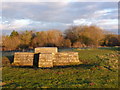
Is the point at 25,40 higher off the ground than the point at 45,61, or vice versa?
the point at 25,40

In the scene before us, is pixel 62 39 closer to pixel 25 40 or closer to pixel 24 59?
pixel 25 40

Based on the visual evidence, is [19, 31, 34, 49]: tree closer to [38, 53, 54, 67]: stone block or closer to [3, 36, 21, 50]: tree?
[3, 36, 21, 50]: tree

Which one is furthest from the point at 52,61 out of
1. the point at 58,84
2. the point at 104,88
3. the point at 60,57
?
the point at 104,88

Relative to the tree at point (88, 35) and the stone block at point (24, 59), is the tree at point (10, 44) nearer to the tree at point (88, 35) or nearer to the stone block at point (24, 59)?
the tree at point (88, 35)

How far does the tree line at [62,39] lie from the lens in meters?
44.9

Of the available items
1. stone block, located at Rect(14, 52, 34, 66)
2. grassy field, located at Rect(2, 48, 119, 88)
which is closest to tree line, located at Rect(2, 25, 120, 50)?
stone block, located at Rect(14, 52, 34, 66)

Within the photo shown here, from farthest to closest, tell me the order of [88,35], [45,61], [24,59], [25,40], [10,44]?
[88,35] < [25,40] < [10,44] < [24,59] < [45,61]

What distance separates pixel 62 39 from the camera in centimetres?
4703

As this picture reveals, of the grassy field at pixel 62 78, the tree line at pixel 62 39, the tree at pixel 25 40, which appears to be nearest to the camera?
the grassy field at pixel 62 78

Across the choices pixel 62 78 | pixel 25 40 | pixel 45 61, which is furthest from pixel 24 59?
pixel 25 40

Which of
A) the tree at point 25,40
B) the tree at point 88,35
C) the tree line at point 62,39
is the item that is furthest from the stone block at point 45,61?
the tree at point 88,35

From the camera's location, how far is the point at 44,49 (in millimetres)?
14852

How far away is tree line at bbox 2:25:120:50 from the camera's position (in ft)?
147

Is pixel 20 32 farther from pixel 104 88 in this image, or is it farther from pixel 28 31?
pixel 104 88
